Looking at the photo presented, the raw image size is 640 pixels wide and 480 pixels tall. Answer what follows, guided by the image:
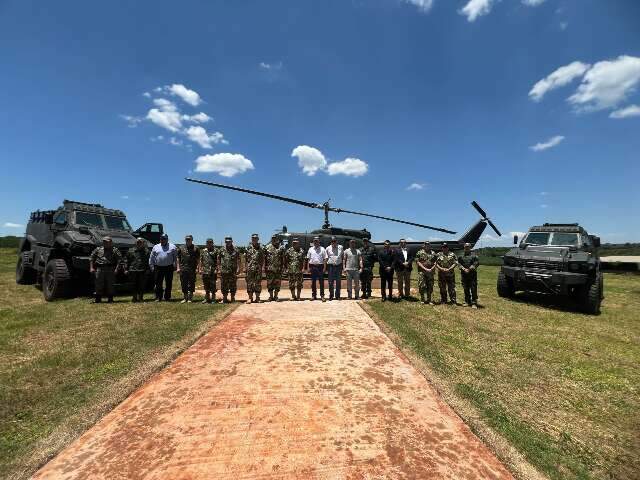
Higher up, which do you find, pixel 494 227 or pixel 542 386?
pixel 494 227

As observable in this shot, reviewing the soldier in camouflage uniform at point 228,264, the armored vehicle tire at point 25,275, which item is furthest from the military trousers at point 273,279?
the armored vehicle tire at point 25,275

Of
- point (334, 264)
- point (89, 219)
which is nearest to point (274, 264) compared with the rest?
point (334, 264)

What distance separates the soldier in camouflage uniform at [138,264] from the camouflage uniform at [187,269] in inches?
34.8

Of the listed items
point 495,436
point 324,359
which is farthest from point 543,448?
point 324,359

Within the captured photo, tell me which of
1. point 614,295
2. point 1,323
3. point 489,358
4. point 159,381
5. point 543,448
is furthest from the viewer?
point 614,295

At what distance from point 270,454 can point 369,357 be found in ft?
6.31

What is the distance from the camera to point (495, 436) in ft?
7.80

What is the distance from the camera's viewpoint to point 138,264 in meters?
7.47

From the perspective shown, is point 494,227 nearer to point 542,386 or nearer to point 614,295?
point 614,295

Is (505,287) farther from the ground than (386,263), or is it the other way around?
(386,263)

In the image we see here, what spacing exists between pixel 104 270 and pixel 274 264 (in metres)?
3.57

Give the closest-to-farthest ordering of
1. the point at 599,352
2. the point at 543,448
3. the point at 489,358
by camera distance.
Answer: the point at 543,448, the point at 489,358, the point at 599,352

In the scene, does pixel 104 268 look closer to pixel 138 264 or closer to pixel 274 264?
pixel 138 264

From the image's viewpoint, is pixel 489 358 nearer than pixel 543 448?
No
